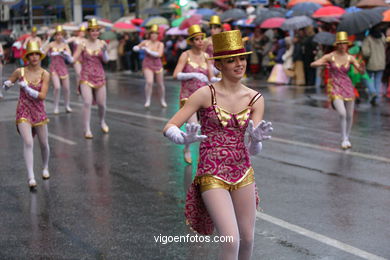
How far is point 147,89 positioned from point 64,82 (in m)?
2.10

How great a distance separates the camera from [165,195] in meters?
8.56

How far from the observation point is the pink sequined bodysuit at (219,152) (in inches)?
200

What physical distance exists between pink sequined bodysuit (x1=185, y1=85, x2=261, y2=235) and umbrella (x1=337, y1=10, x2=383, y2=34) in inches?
480

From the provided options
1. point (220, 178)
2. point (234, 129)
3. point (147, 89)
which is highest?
point (234, 129)

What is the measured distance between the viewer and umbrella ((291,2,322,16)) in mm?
21656

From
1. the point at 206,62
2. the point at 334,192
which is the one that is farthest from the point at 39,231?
the point at 206,62

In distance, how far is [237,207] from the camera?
511 cm

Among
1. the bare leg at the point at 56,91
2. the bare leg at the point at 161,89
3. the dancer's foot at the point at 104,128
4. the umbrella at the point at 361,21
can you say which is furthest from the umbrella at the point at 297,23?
the dancer's foot at the point at 104,128

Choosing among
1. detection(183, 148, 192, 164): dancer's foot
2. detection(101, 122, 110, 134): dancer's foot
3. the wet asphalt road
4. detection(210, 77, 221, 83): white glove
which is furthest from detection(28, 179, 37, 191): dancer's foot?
detection(101, 122, 110, 134): dancer's foot

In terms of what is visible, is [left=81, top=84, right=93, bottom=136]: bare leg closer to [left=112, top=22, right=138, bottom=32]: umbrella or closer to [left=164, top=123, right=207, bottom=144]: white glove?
[left=164, top=123, right=207, bottom=144]: white glove

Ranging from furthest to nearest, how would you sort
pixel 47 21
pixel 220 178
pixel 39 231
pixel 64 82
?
pixel 47 21
pixel 64 82
pixel 39 231
pixel 220 178

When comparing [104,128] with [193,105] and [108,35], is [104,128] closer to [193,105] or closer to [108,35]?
[193,105]

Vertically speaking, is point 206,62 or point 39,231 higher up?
point 206,62

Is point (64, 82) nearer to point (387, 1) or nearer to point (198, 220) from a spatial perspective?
point (387, 1)
